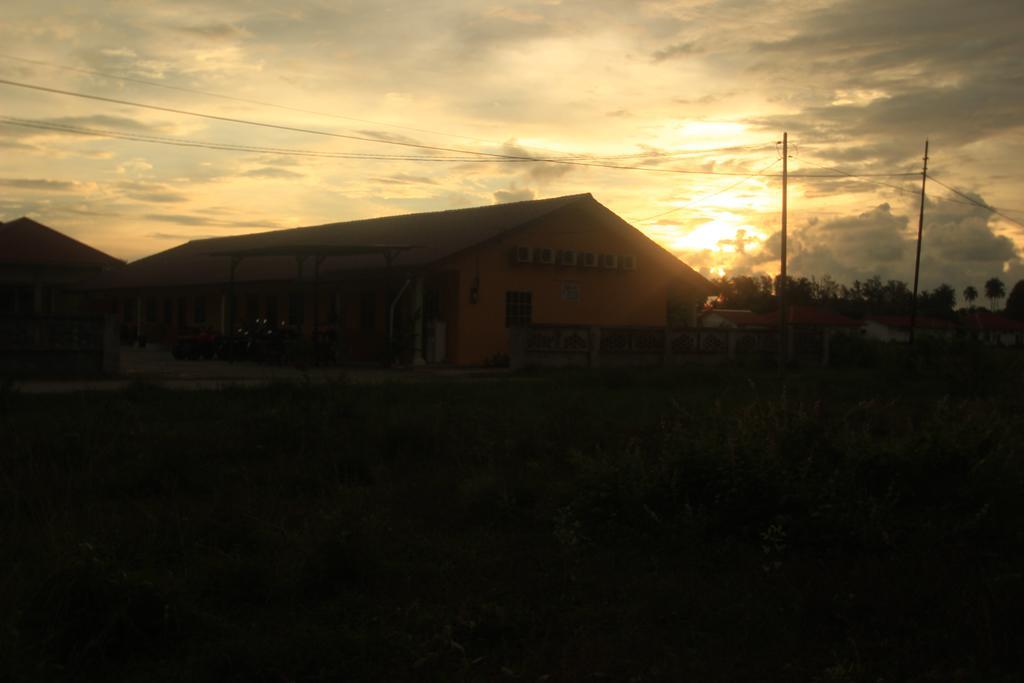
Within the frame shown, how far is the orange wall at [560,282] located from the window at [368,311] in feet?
12.3

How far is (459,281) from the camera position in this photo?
100ft

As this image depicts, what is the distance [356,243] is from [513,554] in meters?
29.4

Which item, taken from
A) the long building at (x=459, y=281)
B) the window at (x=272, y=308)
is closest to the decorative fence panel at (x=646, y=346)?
the long building at (x=459, y=281)

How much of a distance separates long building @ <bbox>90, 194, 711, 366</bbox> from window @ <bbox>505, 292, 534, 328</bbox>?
0.10 ft

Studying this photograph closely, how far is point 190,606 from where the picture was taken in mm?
5824

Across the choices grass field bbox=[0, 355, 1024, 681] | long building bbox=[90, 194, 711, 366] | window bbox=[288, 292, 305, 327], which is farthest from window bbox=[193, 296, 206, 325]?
grass field bbox=[0, 355, 1024, 681]

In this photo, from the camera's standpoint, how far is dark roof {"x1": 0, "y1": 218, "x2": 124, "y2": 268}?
42.2m

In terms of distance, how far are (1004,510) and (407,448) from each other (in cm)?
604

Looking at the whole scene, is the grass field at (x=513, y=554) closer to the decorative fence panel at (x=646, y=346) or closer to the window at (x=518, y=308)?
the decorative fence panel at (x=646, y=346)

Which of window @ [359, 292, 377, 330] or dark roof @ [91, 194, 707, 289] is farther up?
dark roof @ [91, 194, 707, 289]

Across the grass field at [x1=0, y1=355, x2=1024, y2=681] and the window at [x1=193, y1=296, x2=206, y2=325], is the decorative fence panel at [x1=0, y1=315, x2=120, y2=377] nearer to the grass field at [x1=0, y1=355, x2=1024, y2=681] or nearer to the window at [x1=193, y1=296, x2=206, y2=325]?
the grass field at [x1=0, y1=355, x2=1024, y2=681]

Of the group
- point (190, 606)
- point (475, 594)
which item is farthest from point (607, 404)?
point (190, 606)

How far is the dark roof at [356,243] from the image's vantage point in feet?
102

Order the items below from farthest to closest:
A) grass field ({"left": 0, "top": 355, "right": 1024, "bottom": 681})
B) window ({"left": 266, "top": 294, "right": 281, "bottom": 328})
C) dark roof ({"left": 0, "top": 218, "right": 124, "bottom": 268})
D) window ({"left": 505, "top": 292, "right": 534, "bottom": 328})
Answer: dark roof ({"left": 0, "top": 218, "right": 124, "bottom": 268}), window ({"left": 266, "top": 294, "right": 281, "bottom": 328}), window ({"left": 505, "top": 292, "right": 534, "bottom": 328}), grass field ({"left": 0, "top": 355, "right": 1024, "bottom": 681})
